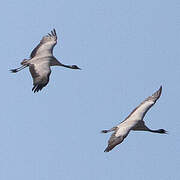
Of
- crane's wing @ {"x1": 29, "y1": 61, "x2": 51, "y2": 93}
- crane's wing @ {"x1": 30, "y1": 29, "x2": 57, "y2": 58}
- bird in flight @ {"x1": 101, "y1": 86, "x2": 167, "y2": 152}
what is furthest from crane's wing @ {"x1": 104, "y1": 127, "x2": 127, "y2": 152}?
crane's wing @ {"x1": 30, "y1": 29, "x2": 57, "y2": 58}

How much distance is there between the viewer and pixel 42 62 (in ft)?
118

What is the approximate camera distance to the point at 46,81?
34.4 meters

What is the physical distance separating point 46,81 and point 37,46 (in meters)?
3.47

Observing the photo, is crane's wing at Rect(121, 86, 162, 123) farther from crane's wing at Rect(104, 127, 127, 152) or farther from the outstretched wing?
the outstretched wing

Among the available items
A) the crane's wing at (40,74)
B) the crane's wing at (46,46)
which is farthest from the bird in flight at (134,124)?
the crane's wing at (46,46)

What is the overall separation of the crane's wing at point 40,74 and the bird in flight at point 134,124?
310cm

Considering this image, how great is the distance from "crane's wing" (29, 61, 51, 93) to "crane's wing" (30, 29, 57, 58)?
43.8 inches

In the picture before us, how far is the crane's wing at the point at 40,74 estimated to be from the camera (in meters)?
34.1

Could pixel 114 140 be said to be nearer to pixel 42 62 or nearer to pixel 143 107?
pixel 143 107

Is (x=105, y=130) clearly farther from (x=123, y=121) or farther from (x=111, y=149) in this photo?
(x=111, y=149)

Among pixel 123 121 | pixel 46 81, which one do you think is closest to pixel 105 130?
pixel 123 121

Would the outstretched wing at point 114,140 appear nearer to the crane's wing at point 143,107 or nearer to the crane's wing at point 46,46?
the crane's wing at point 143,107

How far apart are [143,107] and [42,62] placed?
4417 mm

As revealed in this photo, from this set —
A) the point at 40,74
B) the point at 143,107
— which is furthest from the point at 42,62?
the point at 143,107
